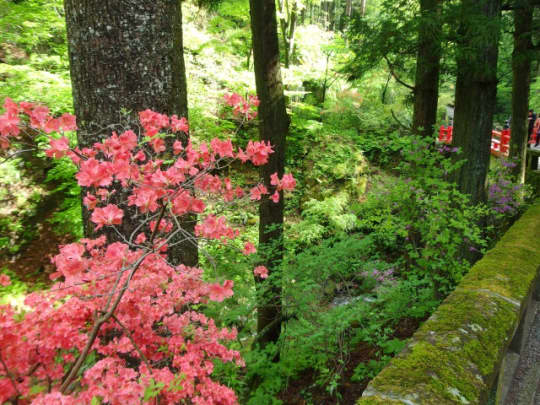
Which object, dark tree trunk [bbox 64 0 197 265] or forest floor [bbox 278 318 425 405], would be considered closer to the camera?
dark tree trunk [bbox 64 0 197 265]

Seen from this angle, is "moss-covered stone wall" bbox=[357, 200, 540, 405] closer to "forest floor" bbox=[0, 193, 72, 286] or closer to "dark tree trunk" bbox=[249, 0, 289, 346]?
"dark tree trunk" bbox=[249, 0, 289, 346]

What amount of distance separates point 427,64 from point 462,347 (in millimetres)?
4357

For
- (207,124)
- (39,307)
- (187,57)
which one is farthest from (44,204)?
(39,307)

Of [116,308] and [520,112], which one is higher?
[520,112]

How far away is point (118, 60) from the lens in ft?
7.43

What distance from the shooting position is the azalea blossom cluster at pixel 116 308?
1546 millimetres

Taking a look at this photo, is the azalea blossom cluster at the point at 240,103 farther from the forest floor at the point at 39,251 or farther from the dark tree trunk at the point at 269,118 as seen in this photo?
the forest floor at the point at 39,251

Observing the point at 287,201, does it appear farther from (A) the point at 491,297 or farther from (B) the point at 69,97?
(A) the point at 491,297


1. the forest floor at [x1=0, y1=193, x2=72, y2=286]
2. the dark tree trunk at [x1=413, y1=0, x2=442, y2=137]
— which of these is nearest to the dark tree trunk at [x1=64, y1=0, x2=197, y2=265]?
the dark tree trunk at [x1=413, y1=0, x2=442, y2=137]

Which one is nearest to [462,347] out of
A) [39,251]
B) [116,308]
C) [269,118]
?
[116,308]

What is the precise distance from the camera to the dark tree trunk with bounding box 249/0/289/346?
4094 mm

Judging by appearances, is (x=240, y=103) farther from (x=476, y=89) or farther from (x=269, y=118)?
(x=476, y=89)

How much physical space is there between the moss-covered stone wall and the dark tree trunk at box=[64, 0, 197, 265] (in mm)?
1950

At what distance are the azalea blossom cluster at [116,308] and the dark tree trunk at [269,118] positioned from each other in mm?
2040
